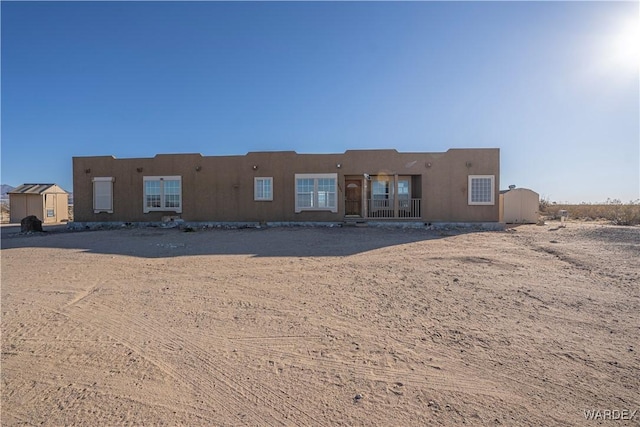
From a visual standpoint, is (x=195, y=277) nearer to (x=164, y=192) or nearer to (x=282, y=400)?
(x=282, y=400)

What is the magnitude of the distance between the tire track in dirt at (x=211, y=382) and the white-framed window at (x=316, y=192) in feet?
43.0

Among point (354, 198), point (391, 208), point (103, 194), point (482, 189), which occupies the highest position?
point (482, 189)

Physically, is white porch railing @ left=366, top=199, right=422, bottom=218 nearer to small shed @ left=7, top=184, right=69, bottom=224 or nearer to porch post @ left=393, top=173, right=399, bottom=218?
porch post @ left=393, top=173, right=399, bottom=218

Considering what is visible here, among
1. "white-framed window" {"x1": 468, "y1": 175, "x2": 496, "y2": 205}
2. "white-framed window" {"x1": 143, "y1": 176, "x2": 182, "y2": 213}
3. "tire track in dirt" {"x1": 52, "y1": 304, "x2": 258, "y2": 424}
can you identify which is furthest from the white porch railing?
"tire track in dirt" {"x1": 52, "y1": 304, "x2": 258, "y2": 424}

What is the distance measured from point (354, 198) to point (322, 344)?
1597cm

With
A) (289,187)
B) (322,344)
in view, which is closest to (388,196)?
(289,187)

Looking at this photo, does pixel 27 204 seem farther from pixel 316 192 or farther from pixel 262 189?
pixel 316 192

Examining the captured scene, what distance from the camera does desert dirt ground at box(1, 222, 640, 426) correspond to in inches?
103

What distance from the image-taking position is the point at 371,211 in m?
17.7

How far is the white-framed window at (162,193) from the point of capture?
17906mm

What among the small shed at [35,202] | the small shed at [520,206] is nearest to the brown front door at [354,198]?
the small shed at [520,206]

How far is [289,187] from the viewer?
1725 centimetres

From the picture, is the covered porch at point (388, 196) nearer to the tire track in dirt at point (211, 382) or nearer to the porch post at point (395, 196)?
the porch post at point (395, 196)

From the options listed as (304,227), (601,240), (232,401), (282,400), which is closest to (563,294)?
(282,400)
